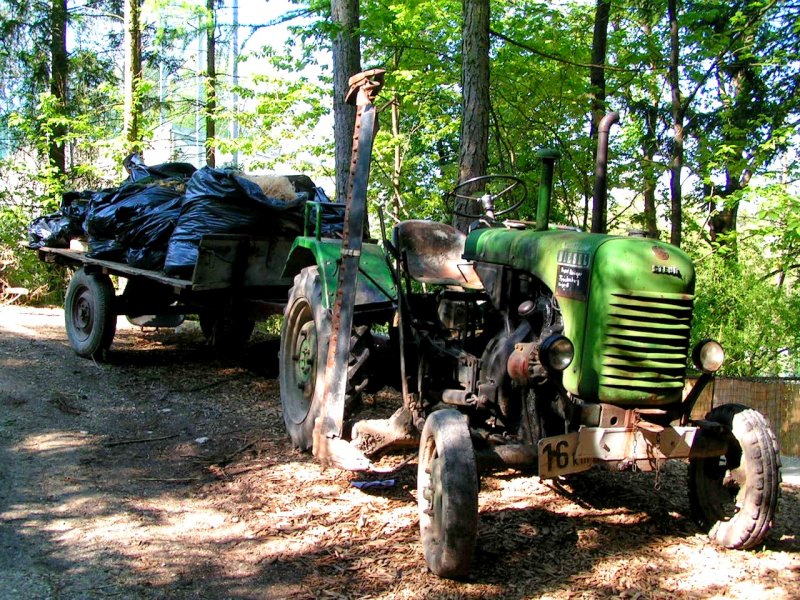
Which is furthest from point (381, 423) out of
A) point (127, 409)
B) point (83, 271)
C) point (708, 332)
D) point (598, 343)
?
point (708, 332)

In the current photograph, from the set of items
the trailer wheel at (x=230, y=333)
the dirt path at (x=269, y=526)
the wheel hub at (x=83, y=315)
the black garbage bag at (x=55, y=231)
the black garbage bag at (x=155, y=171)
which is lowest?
the dirt path at (x=269, y=526)

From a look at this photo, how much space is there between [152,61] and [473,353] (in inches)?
508

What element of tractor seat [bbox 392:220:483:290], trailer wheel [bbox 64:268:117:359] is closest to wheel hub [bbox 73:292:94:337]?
trailer wheel [bbox 64:268:117:359]

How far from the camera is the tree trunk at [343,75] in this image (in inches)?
305

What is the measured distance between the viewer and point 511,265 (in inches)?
155

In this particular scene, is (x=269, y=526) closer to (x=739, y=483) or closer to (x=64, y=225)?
(x=739, y=483)

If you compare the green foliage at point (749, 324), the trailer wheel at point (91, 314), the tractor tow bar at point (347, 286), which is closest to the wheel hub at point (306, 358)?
the tractor tow bar at point (347, 286)

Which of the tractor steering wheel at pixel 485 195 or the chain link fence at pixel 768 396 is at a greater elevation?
the tractor steering wheel at pixel 485 195

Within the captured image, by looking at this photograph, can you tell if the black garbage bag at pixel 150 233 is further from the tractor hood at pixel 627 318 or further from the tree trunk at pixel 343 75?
the tractor hood at pixel 627 318

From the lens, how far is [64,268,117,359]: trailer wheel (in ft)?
23.2

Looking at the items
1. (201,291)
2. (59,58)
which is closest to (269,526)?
(201,291)

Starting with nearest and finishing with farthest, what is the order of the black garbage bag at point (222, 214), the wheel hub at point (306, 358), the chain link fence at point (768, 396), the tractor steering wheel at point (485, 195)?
the tractor steering wheel at point (485, 195)
the wheel hub at point (306, 358)
the black garbage bag at point (222, 214)
the chain link fence at point (768, 396)

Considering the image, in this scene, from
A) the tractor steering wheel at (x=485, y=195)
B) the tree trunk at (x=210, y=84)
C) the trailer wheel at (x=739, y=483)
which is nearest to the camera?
the trailer wheel at (x=739, y=483)

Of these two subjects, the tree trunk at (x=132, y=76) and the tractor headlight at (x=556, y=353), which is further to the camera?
the tree trunk at (x=132, y=76)
